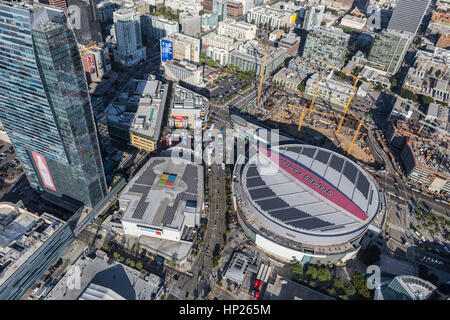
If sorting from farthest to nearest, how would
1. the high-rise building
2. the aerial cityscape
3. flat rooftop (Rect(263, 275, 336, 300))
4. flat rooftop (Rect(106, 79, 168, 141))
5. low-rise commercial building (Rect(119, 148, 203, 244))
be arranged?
flat rooftop (Rect(106, 79, 168, 141)) → low-rise commercial building (Rect(119, 148, 203, 244)) → flat rooftop (Rect(263, 275, 336, 300)) → the aerial cityscape → the high-rise building

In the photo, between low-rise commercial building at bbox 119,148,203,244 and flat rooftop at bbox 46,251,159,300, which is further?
low-rise commercial building at bbox 119,148,203,244

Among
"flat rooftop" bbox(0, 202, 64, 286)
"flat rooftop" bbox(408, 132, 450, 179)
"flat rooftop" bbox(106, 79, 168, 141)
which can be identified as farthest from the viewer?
"flat rooftop" bbox(106, 79, 168, 141)

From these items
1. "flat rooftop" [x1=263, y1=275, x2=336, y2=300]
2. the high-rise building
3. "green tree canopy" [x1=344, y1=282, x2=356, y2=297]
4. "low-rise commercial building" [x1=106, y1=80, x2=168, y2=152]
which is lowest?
"flat rooftop" [x1=263, y1=275, x2=336, y2=300]

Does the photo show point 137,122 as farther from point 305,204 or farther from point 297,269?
point 297,269

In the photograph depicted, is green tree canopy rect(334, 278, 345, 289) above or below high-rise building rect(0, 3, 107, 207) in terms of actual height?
below

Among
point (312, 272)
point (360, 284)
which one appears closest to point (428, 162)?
point (360, 284)

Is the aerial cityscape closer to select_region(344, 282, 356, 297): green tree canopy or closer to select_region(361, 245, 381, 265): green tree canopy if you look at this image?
select_region(344, 282, 356, 297): green tree canopy

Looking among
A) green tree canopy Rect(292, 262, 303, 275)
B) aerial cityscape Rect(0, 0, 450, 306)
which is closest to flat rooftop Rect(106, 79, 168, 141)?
aerial cityscape Rect(0, 0, 450, 306)

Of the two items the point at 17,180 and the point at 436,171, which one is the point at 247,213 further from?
the point at 17,180
